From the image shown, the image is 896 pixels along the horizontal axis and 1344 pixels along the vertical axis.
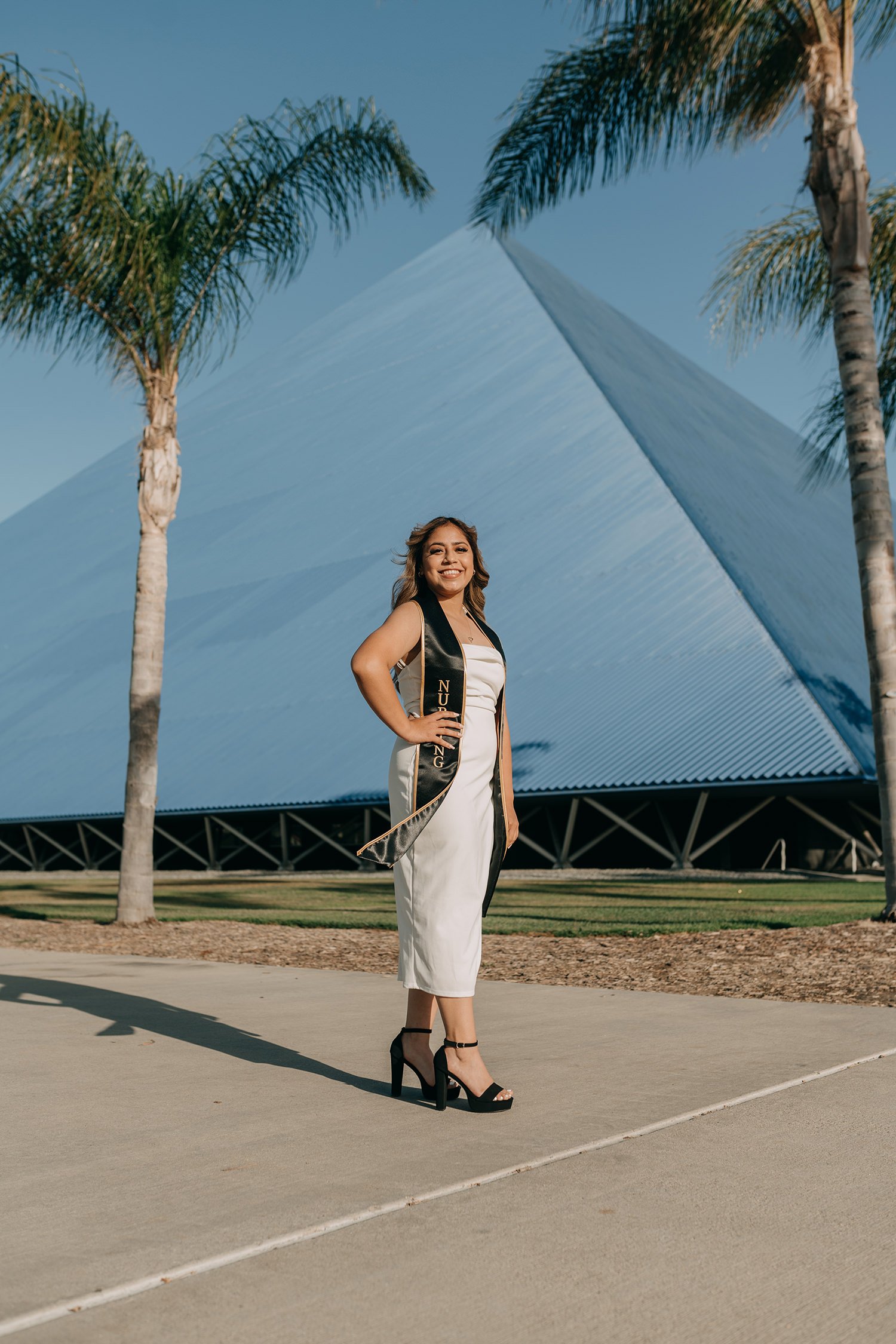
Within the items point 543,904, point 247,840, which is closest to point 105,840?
point 247,840

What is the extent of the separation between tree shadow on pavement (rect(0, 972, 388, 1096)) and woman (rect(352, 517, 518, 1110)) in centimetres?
49

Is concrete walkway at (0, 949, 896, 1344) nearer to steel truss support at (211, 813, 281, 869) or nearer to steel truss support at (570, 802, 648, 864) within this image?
steel truss support at (570, 802, 648, 864)

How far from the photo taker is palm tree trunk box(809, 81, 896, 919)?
382 inches

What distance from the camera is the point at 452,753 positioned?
13.1 ft

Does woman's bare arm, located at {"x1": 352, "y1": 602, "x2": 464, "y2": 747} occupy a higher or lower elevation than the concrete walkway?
higher

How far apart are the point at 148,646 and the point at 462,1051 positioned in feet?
31.6

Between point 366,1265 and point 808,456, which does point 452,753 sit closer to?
point 366,1265

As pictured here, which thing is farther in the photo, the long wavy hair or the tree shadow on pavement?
the tree shadow on pavement

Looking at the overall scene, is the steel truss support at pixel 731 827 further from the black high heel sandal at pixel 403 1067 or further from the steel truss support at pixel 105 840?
the black high heel sandal at pixel 403 1067

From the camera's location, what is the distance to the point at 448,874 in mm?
3990

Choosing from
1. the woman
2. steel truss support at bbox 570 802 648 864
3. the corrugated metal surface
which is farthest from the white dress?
steel truss support at bbox 570 802 648 864

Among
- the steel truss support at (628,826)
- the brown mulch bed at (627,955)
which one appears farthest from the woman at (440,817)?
the steel truss support at (628,826)

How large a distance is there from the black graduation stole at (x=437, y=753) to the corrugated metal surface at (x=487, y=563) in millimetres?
14850

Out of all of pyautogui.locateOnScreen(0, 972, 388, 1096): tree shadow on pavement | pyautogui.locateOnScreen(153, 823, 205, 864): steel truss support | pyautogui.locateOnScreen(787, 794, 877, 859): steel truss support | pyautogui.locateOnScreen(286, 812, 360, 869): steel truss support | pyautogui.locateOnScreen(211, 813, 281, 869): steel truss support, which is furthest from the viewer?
pyautogui.locateOnScreen(153, 823, 205, 864): steel truss support
